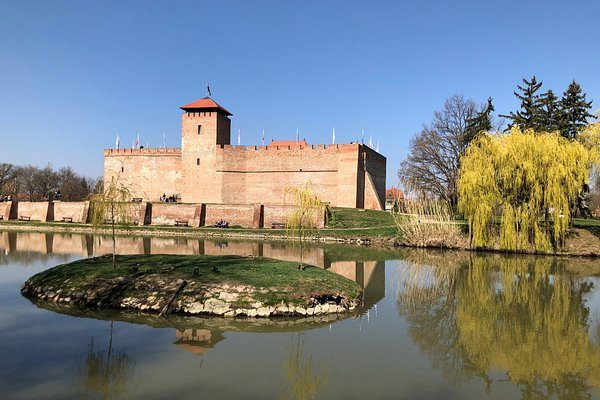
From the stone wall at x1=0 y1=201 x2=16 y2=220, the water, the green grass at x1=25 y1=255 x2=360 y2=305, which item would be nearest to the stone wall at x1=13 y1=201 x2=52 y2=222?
the stone wall at x1=0 y1=201 x2=16 y2=220

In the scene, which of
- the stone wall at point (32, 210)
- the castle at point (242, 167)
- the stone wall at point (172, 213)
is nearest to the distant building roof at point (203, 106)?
the castle at point (242, 167)

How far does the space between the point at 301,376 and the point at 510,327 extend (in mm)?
4272

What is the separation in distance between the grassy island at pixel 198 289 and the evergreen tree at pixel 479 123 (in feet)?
67.7

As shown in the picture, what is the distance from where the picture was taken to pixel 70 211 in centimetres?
3173

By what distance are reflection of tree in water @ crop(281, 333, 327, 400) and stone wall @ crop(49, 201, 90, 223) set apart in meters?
28.7

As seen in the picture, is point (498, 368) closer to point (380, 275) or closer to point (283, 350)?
point (283, 350)

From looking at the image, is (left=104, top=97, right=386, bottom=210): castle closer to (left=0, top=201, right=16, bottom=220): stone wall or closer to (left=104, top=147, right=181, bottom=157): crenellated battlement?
(left=104, top=147, right=181, bottom=157): crenellated battlement

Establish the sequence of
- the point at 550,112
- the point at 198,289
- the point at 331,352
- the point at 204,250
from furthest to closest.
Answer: the point at 550,112 < the point at 204,250 < the point at 198,289 < the point at 331,352

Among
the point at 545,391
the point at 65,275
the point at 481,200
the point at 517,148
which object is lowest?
the point at 545,391

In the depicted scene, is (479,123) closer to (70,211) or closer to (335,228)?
(335,228)

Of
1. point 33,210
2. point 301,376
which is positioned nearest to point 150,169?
point 33,210

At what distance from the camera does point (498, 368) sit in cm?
589

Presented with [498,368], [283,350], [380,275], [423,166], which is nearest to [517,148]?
[380,275]

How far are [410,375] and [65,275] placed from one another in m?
7.43
